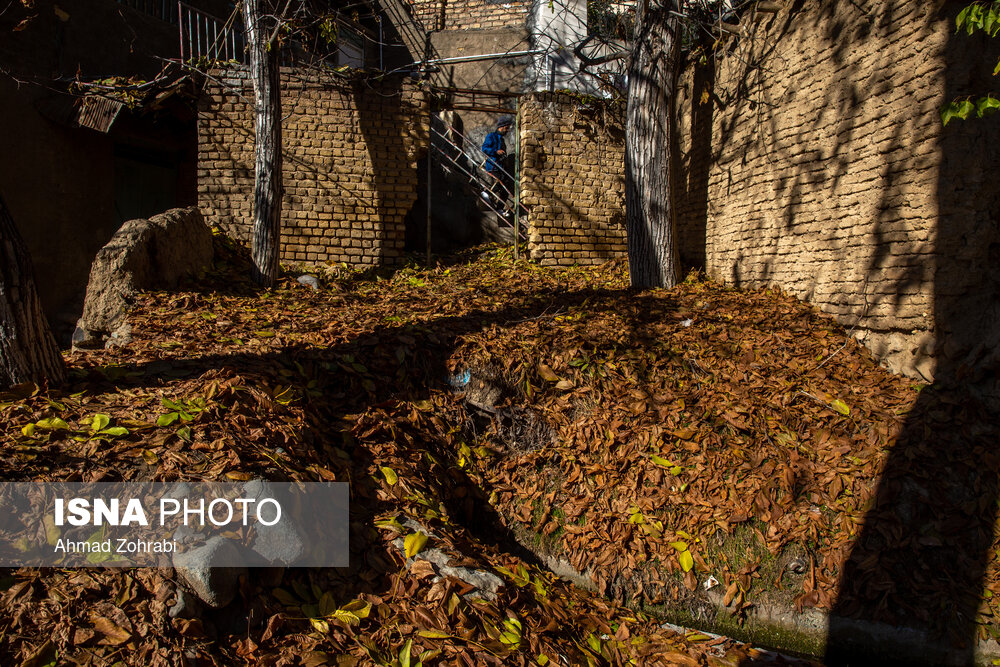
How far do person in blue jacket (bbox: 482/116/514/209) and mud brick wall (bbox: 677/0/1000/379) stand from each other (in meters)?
4.62

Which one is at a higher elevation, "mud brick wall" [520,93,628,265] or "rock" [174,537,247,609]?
"mud brick wall" [520,93,628,265]

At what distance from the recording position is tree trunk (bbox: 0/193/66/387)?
125 inches

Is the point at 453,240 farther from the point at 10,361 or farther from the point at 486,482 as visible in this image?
the point at 10,361

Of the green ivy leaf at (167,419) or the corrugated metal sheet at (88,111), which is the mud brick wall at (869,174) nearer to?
the green ivy leaf at (167,419)

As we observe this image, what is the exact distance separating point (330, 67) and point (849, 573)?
8324mm

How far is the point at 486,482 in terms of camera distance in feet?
13.8

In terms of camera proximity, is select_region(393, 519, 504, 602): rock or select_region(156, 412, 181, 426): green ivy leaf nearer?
select_region(393, 519, 504, 602): rock

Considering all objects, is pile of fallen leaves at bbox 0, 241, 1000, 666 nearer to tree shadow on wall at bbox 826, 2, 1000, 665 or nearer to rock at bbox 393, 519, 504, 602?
rock at bbox 393, 519, 504, 602

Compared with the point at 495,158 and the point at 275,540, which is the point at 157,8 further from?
the point at 275,540

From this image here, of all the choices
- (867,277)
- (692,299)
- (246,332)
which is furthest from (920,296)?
(246,332)

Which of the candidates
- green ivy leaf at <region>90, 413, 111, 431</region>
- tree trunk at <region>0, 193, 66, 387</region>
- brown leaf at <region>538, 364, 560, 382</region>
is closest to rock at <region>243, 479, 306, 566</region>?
green ivy leaf at <region>90, 413, 111, 431</region>

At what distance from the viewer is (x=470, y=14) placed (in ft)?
47.5

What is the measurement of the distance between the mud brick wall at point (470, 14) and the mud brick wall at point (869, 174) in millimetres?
8922

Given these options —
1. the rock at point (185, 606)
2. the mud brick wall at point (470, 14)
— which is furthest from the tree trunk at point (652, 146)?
the mud brick wall at point (470, 14)
